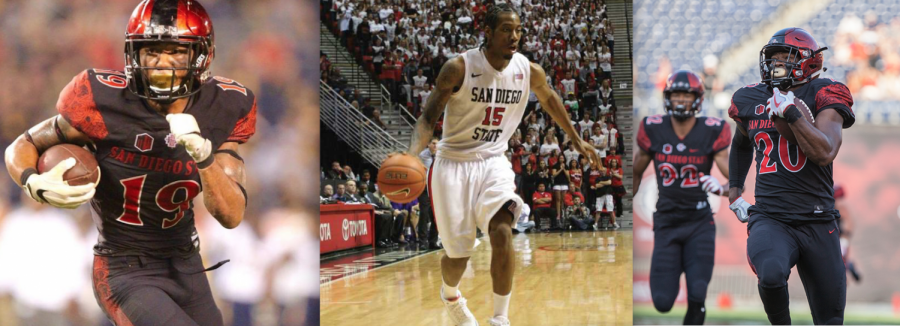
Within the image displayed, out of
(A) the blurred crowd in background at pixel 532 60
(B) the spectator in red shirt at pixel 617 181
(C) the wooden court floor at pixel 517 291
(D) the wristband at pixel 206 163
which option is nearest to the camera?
(D) the wristband at pixel 206 163

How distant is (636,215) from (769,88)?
1.11 meters

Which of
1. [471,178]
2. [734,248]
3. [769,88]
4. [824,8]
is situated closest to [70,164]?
[471,178]

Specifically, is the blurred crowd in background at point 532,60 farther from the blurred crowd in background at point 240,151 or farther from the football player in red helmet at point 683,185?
the blurred crowd in background at point 240,151

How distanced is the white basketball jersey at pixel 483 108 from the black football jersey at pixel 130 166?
6.19ft

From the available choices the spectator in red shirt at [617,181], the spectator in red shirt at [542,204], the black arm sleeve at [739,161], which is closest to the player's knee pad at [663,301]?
the black arm sleeve at [739,161]

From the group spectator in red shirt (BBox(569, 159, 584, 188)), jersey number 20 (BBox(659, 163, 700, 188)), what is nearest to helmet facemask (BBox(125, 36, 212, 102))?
jersey number 20 (BBox(659, 163, 700, 188))

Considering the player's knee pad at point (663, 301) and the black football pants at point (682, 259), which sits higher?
the black football pants at point (682, 259)

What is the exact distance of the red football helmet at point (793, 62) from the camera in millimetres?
4383

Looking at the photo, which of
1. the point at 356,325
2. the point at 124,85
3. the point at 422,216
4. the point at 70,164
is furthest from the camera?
the point at 422,216

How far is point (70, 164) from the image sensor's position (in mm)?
2953

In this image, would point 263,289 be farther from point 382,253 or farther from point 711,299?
point 382,253

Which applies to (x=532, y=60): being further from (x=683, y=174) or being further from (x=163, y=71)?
(x=163, y=71)

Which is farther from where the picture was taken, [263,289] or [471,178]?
[471,178]

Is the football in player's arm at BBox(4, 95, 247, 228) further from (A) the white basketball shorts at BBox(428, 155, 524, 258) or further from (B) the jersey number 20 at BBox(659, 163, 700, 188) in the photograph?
(B) the jersey number 20 at BBox(659, 163, 700, 188)
